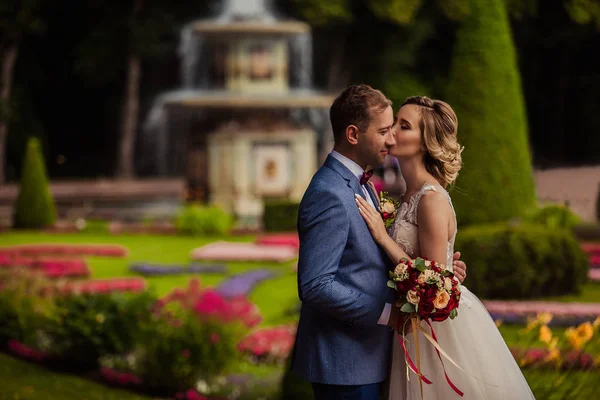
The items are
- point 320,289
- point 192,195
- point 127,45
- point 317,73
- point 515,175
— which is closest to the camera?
point 320,289

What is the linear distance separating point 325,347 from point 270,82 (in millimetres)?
24972

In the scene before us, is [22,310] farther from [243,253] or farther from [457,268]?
[243,253]

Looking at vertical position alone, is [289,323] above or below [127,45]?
below

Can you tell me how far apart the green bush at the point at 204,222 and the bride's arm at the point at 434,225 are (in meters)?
20.5

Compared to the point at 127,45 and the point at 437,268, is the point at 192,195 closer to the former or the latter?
the point at 127,45

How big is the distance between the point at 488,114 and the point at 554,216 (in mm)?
4904

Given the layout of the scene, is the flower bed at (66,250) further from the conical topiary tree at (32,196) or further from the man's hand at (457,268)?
the man's hand at (457,268)

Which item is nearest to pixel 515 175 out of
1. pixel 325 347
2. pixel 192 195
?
pixel 325 347

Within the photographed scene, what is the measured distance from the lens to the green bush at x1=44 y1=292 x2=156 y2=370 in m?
8.98

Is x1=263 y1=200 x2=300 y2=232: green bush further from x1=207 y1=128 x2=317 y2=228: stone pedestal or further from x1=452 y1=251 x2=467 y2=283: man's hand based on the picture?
x1=452 y1=251 x2=467 y2=283: man's hand

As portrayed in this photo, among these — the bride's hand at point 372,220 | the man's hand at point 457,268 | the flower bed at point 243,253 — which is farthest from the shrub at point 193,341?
A: the flower bed at point 243,253

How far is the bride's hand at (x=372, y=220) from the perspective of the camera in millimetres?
3459

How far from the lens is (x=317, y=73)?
43.8 m

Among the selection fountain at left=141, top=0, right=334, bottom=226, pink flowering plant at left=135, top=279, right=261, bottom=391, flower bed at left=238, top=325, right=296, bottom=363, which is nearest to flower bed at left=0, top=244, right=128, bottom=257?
fountain at left=141, top=0, right=334, bottom=226
